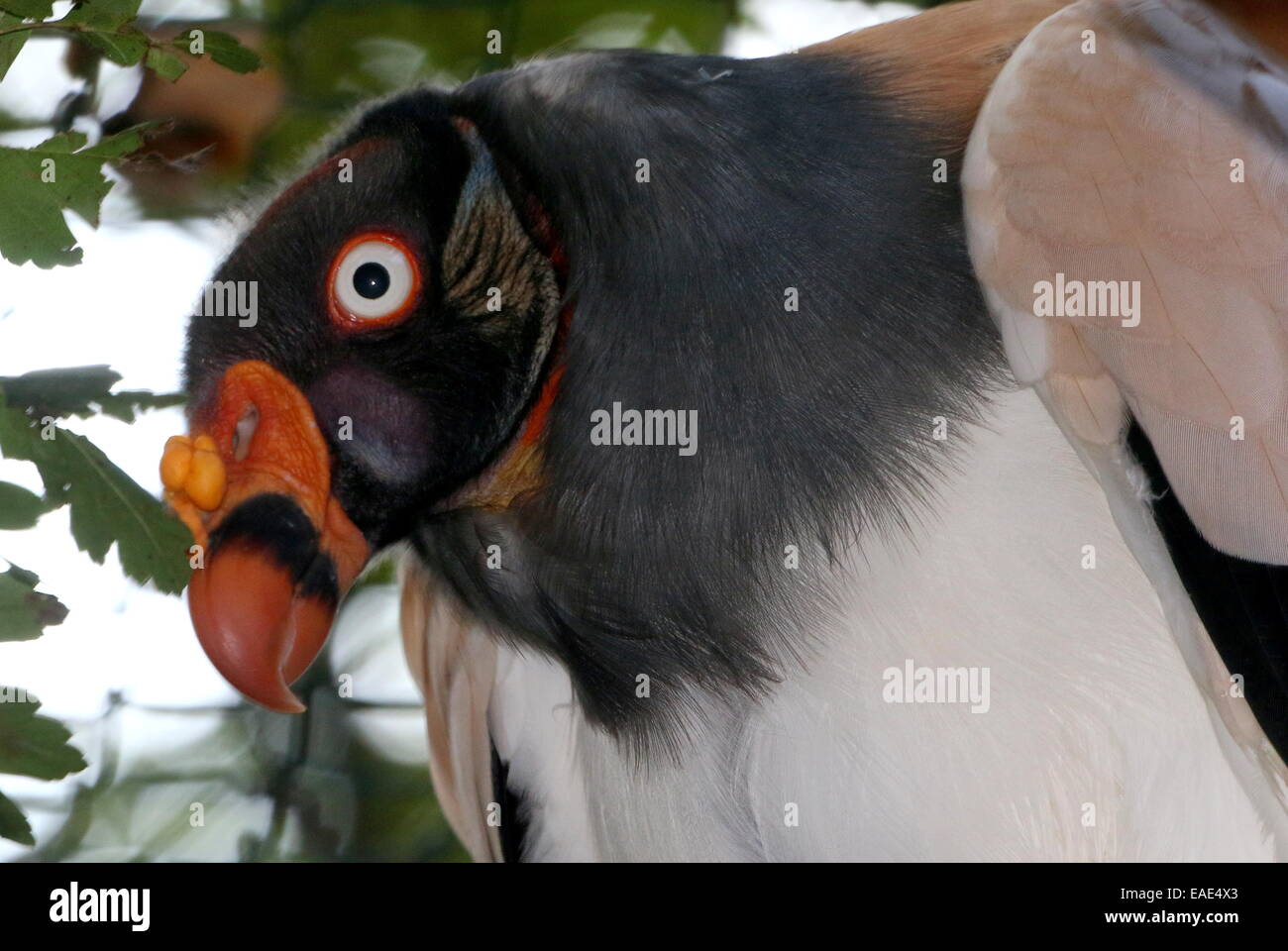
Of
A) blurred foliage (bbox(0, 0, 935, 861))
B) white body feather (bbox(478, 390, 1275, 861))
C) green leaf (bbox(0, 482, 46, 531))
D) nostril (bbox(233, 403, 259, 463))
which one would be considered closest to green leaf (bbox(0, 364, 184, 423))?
green leaf (bbox(0, 482, 46, 531))

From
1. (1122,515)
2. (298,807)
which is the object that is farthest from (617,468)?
(298,807)

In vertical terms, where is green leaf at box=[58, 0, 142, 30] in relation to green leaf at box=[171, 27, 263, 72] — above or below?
above

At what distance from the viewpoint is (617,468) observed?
1394mm

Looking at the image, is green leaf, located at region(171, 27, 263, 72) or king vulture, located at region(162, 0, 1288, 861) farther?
king vulture, located at region(162, 0, 1288, 861)

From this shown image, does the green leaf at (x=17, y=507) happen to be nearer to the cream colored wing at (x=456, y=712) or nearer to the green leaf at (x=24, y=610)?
the green leaf at (x=24, y=610)

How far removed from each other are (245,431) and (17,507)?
0.38 m

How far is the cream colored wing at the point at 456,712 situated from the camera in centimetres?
187

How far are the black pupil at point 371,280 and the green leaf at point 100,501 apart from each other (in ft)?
1.36

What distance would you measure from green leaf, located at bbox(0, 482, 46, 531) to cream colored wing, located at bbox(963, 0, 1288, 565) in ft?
2.89

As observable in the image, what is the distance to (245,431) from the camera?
131cm

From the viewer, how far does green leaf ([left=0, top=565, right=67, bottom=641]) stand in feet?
2.93

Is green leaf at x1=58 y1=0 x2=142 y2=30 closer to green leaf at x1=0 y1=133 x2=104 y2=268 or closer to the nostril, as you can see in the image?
green leaf at x1=0 y1=133 x2=104 y2=268

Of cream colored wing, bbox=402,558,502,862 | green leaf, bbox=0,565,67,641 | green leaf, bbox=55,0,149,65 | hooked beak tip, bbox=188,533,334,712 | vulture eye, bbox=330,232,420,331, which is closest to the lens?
green leaf, bbox=0,565,67,641
